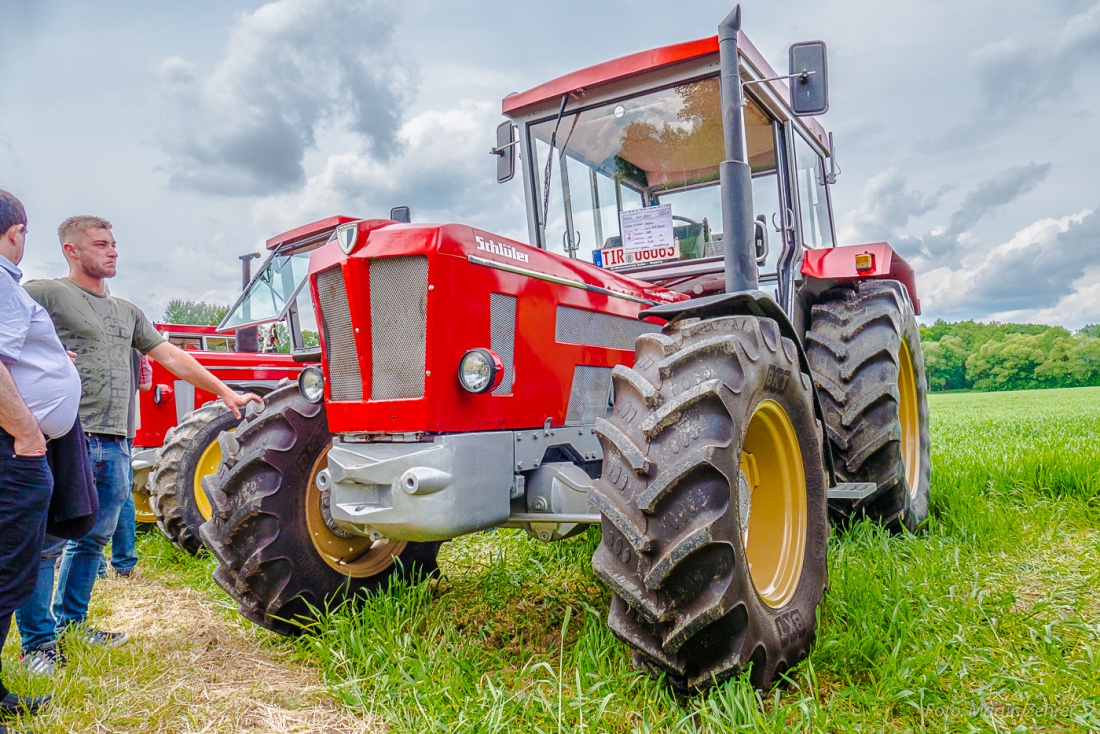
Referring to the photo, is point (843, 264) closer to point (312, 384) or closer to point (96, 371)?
point (312, 384)

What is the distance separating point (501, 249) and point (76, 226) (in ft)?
7.33

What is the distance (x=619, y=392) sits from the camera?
2.51 metres

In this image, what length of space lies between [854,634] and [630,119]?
99.8 inches

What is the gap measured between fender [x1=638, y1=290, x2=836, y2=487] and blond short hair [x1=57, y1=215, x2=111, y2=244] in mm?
2679

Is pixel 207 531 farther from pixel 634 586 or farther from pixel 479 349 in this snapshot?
pixel 634 586

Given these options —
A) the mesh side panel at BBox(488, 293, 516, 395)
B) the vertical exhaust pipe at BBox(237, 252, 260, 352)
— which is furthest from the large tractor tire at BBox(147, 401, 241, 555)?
the mesh side panel at BBox(488, 293, 516, 395)

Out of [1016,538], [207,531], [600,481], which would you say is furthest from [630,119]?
[1016,538]

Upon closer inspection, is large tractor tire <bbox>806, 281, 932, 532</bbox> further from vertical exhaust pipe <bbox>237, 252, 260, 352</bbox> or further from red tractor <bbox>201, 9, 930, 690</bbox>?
vertical exhaust pipe <bbox>237, 252, 260, 352</bbox>

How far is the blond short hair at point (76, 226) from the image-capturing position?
364 cm

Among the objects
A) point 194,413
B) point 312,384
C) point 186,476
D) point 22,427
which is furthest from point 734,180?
point 194,413

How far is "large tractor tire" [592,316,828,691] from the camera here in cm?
222

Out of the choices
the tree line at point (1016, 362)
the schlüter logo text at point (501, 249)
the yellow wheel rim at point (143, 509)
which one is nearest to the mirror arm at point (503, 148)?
the schlüter logo text at point (501, 249)

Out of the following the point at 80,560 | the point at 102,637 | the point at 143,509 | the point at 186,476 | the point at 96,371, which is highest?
the point at 96,371

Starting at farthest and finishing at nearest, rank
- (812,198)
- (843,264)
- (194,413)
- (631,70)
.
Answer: (194,413), (812,198), (843,264), (631,70)
